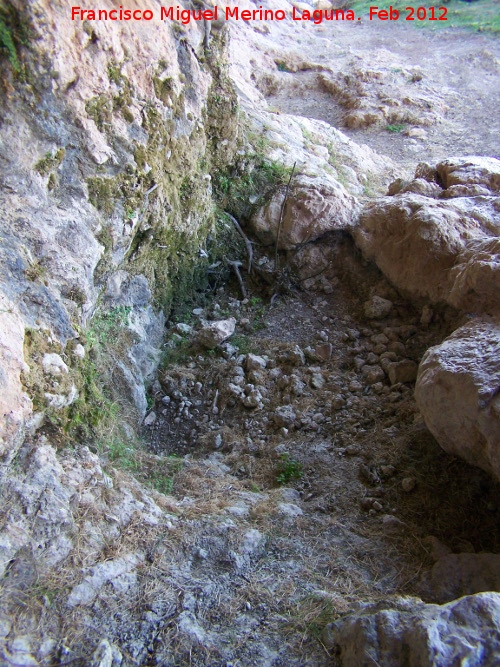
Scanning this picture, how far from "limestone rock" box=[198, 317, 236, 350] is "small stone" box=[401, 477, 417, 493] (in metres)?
2.09

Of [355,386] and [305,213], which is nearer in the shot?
[355,386]

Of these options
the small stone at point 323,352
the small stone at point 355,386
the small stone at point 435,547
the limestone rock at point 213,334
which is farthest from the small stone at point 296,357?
the small stone at point 435,547

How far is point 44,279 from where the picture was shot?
288 cm

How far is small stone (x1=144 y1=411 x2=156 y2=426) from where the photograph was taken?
159 inches

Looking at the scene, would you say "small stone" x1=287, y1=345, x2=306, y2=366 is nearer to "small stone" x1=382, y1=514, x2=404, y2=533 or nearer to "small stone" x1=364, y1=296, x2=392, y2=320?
"small stone" x1=364, y1=296, x2=392, y2=320

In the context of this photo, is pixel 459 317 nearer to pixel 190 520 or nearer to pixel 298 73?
pixel 190 520

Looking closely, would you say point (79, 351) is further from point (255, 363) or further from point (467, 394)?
point (467, 394)

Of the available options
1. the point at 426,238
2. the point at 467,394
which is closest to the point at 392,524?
the point at 467,394

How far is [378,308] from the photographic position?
454 cm

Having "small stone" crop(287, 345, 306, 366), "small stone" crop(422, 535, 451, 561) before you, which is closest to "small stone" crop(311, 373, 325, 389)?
"small stone" crop(287, 345, 306, 366)

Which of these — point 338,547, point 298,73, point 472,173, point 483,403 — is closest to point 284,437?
point 338,547

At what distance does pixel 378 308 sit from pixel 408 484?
1.84m

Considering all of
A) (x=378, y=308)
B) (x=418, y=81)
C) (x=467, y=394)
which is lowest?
(x=378, y=308)

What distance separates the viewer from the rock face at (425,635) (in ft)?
5.49
